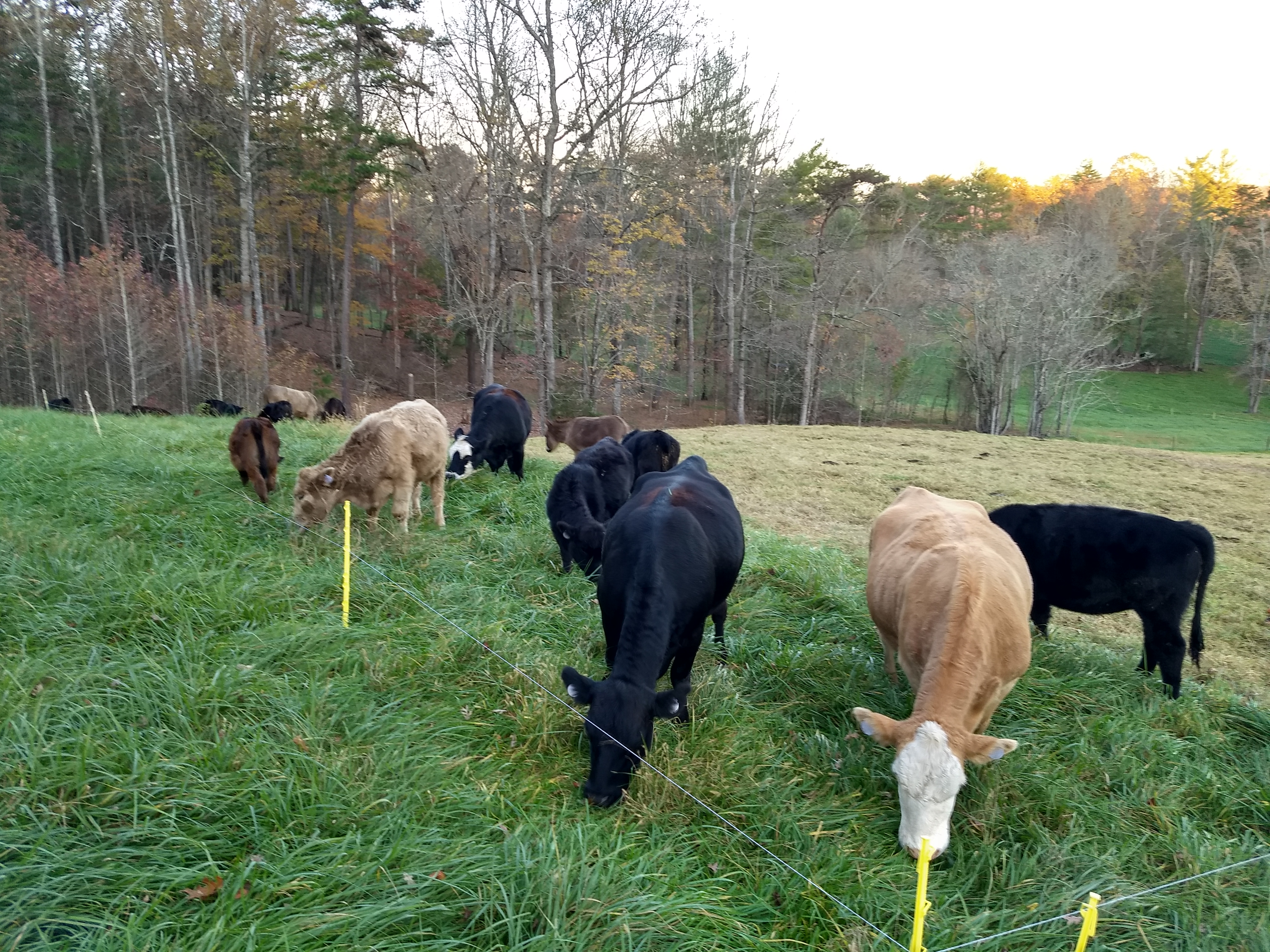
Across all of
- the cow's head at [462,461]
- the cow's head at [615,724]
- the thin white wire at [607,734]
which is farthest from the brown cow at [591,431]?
the cow's head at [615,724]

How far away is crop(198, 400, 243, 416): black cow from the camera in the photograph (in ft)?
61.3

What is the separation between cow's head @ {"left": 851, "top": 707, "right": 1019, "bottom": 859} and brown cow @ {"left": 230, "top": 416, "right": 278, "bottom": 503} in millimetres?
6771

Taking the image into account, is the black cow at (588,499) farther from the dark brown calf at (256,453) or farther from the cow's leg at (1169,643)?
the cow's leg at (1169,643)

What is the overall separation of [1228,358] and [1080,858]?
6140 cm

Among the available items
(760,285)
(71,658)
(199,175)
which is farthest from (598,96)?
(71,658)

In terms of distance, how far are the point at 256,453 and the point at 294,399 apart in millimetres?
16837

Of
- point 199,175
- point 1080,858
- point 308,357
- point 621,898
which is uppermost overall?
point 199,175

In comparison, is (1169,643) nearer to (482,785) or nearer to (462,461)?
(482,785)

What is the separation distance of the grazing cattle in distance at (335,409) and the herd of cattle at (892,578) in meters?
12.8

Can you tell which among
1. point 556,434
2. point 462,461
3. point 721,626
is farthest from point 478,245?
point 721,626

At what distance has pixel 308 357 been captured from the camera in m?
30.1

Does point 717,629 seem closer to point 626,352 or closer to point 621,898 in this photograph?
point 621,898

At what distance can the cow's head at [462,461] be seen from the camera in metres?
9.62

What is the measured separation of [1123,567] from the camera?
5.41 m
